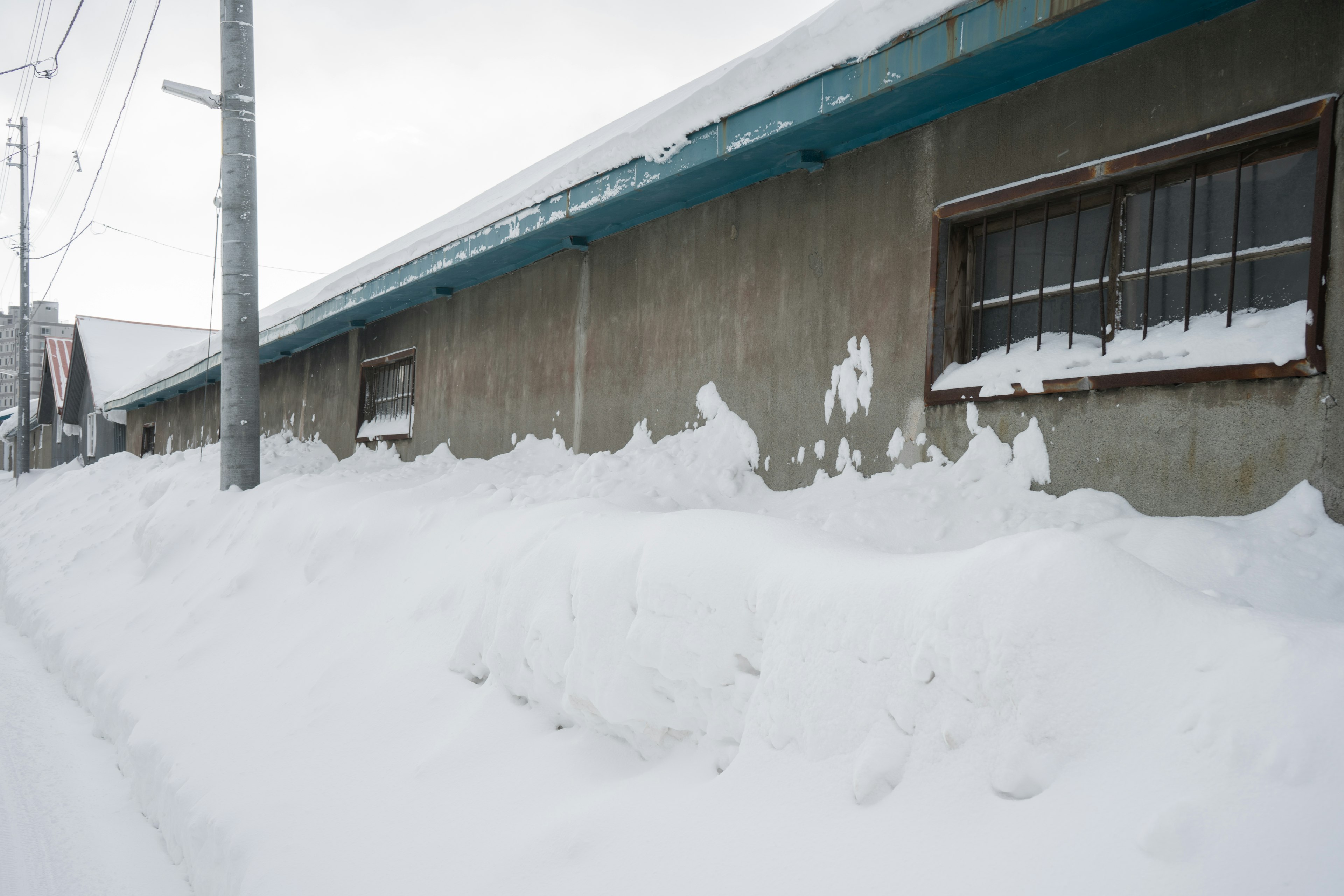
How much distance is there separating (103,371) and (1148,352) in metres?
28.3

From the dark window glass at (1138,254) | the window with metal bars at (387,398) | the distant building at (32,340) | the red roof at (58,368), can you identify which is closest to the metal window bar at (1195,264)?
the dark window glass at (1138,254)

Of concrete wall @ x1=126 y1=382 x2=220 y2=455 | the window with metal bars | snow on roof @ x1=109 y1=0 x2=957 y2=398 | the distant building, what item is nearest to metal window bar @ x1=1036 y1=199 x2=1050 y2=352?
snow on roof @ x1=109 y1=0 x2=957 y2=398

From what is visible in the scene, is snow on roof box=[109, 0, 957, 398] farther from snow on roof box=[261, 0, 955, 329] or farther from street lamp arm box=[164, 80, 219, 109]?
street lamp arm box=[164, 80, 219, 109]

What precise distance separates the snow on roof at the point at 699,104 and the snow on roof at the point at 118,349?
62.9ft

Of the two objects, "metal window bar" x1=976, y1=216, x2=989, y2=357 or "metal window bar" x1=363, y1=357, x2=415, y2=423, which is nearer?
"metal window bar" x1=976, y1=216, x2=989, y2=357

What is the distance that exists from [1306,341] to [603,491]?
11.2 feet

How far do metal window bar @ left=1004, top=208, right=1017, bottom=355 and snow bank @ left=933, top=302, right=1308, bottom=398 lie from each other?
0.12 ft

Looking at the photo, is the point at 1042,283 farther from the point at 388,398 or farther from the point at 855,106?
the point at 388,398

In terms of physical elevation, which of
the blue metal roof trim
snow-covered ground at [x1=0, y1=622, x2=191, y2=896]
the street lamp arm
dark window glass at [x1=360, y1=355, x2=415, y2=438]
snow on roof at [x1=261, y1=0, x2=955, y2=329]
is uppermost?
the street lamp arm

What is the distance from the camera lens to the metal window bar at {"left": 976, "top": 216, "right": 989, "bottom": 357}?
431 cm

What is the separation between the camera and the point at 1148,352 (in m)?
3.54

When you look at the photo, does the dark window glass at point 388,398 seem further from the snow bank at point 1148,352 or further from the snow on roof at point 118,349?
the snow on roof at point 118,349

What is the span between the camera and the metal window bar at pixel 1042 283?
4.03 metres

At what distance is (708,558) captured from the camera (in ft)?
10.2
